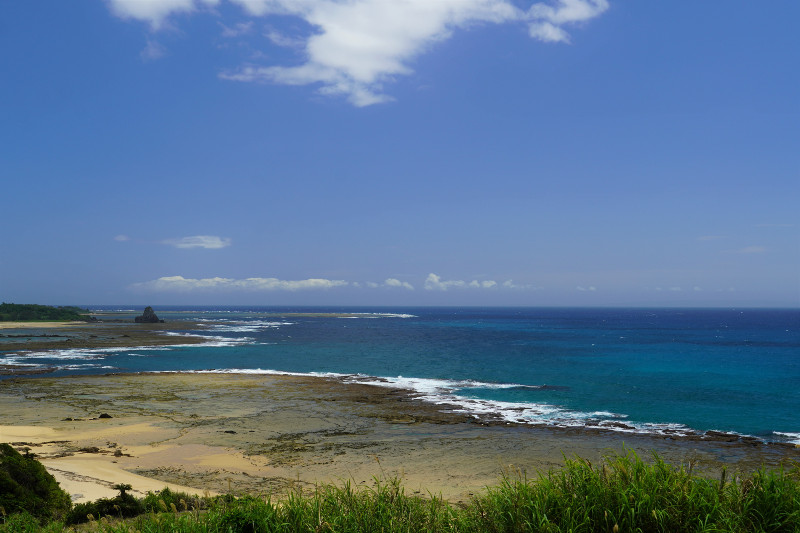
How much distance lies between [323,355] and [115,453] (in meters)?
42.6

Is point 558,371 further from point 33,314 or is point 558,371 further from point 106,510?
point 33,314

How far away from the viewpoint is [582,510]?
7.30 meters

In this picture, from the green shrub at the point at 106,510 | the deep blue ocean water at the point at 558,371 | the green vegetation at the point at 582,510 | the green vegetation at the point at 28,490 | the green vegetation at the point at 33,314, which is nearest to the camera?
the green vegetation at the point at 582,510

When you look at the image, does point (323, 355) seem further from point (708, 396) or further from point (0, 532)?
point (0, 532)

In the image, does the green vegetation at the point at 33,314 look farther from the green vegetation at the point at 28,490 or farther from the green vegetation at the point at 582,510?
the green vegetation at the point at 582,510

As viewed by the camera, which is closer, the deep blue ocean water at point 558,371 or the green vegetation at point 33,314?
the deep blue ocean water at point 558,371

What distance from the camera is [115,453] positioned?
20.1 m

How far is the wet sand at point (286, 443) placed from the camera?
17.2 m

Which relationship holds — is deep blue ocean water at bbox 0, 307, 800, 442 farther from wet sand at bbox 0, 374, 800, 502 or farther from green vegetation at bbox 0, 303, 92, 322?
green vegetation at bbox 0, 303, 92, 322

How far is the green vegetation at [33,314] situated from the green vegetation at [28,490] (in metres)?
143

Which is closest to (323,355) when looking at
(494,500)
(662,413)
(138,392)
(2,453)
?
(138,392)

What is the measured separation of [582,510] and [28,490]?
1256cm

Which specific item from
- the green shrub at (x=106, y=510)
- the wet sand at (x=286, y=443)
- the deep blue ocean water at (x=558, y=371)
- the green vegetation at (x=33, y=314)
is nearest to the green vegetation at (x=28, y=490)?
the green shrub at (x=106, y=510)

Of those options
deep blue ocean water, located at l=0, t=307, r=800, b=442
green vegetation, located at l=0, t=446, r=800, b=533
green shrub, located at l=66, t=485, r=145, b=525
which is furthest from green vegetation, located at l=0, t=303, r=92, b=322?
green vegetation, located at l=0, t=446, r=800, b=533
